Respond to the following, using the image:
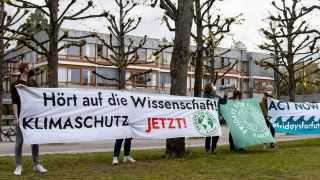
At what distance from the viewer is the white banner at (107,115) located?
32.7 ft

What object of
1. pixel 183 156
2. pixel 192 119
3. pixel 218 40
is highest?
pixel 218 40

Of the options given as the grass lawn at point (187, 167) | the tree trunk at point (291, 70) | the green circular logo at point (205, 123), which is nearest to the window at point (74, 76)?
the tree trunk at point (291, 70)

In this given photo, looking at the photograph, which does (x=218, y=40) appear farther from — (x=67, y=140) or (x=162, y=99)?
(x=67, y=140)

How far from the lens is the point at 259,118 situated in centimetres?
1423

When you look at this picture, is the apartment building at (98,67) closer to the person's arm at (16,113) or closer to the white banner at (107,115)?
the white banner at (107,115)

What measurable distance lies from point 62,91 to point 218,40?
16034 mm

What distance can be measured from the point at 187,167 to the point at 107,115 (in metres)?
2.13

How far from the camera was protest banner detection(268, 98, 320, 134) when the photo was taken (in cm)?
1586

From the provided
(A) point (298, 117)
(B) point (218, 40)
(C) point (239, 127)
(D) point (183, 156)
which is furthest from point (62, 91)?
(B) point (218, 40)

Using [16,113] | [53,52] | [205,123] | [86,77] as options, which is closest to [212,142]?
[205,123]

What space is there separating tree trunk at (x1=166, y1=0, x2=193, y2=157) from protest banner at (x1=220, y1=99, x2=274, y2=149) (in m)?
1.68

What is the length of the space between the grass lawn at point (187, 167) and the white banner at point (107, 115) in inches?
24.6

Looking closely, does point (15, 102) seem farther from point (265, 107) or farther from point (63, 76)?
point (63, 76)

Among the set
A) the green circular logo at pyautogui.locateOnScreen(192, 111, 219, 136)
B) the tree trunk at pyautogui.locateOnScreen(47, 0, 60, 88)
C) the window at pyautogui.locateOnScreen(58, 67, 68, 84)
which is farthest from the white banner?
the window at pyautogui.locateOnScreen(58, 67, 68, 84)
